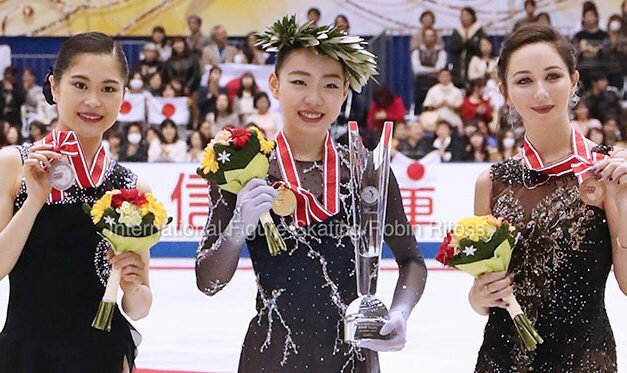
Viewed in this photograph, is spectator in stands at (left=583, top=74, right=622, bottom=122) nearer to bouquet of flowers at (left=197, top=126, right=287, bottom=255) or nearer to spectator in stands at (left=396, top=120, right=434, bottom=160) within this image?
spectator in stands at (left=396, top=120, right=434, bottom=160)

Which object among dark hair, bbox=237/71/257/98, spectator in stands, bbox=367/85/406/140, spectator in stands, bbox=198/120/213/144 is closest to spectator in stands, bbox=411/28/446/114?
spectator in stands, bbox=367/85/406/140

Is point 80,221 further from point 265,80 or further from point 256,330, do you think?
point 265,80

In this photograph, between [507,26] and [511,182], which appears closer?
[511,182]

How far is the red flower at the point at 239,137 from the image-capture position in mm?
2428

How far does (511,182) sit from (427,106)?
8488 mm

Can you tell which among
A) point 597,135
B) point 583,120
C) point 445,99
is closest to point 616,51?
point 583,120

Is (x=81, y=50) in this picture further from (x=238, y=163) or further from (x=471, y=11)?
(x=471, y=11)

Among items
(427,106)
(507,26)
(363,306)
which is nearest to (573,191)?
(363,306)

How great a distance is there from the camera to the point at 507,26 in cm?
1177

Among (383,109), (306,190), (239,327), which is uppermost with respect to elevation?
(383,109)

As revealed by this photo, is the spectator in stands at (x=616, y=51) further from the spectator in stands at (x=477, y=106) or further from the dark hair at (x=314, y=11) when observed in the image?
the dark hair at (x=314, y=11)

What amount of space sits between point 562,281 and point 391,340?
0.54 meters

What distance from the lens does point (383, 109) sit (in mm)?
10820

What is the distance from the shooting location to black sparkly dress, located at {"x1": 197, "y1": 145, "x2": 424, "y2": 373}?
2.53 meters
